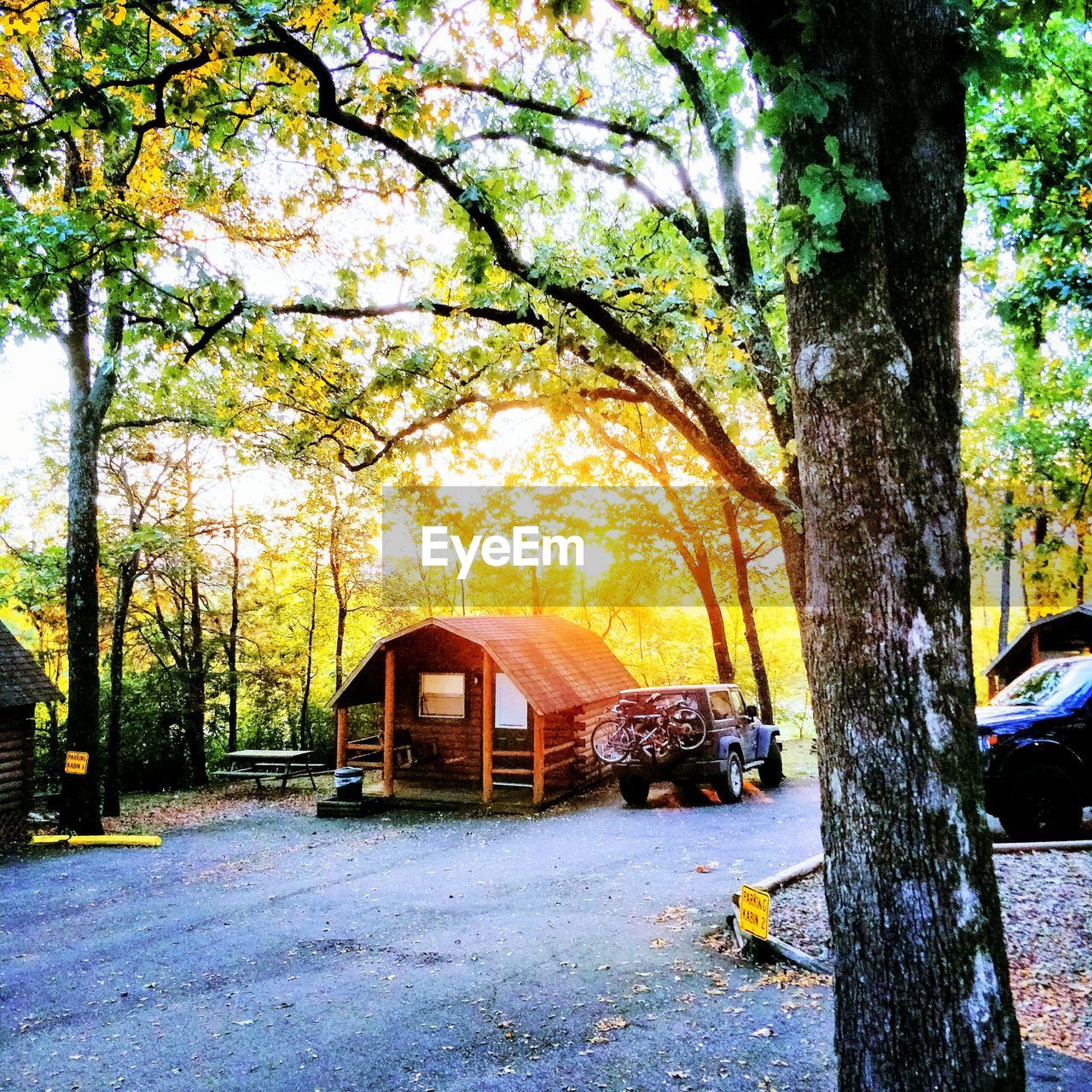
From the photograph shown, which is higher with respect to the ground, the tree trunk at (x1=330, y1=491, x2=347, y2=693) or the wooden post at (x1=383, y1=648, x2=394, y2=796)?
the tree trunk at (x1=330, y1=491, x2=347, y2=693)

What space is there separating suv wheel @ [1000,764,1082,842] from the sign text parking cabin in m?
25.1

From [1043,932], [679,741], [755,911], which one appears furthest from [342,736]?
[1043,932]

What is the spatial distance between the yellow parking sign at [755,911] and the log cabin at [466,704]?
11115mm

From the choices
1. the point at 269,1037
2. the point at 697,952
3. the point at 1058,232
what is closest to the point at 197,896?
the point at 269,1037

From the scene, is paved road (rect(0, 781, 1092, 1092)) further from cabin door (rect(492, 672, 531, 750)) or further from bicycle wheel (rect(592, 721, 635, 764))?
cabin door (rect(492, 672, 531, 750))

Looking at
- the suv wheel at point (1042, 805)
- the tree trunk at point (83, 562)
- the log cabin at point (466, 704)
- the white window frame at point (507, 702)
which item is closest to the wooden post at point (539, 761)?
the log cabin at point (466, 704)

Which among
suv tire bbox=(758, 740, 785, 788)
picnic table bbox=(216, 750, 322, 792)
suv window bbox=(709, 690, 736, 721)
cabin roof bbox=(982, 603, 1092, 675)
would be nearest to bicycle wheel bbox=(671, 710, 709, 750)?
suv window bbox=(709, 690, 736, 721)

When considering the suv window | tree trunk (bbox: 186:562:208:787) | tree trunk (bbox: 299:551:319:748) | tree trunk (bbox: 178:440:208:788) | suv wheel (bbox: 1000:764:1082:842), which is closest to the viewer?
suv wheel (bbox: 1000:764:1082:842)

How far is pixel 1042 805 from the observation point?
10.0 meters

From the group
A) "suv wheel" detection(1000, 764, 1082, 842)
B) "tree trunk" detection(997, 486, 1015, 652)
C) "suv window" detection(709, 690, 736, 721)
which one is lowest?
"suv wheel" detection(1000, 764, 1082, 842)

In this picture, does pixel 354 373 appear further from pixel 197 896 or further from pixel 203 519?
pixel 203 519

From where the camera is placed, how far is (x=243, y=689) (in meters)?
27.0

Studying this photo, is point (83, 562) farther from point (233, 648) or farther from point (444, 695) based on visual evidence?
point (233, 648)

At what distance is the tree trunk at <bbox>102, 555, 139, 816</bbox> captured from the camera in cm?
1839
